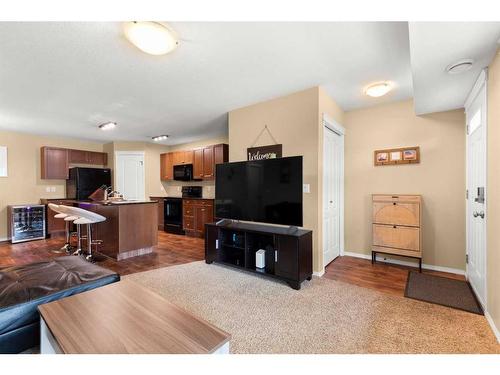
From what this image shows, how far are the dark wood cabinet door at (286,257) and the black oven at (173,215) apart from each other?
3667 millimetres

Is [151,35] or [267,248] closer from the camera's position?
[151,35]

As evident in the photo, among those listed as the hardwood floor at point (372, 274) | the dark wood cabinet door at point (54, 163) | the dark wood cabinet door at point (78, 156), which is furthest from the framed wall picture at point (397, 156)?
the dark wood cabinet door at point (54, 163)

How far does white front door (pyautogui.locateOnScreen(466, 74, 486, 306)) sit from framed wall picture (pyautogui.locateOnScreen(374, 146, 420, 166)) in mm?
599

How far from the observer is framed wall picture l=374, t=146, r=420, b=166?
3.40 m

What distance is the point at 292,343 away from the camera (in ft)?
5.63

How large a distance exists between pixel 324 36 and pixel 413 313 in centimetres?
255

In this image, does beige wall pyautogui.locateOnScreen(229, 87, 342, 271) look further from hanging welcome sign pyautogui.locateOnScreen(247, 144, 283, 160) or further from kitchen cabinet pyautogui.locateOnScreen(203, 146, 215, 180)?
kitchen cabinet pyautogui.locateOnScreen(203, 146, 215, 180)

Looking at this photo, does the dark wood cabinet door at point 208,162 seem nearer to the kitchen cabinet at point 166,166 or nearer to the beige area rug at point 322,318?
the kitchen cabinet at point 166,166

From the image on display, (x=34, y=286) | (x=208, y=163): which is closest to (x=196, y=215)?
(x=208, y=163)

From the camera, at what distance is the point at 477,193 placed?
248cm

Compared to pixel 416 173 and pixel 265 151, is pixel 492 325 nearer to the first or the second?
pixel 416 173

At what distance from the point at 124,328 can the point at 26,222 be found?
18.7 feet
